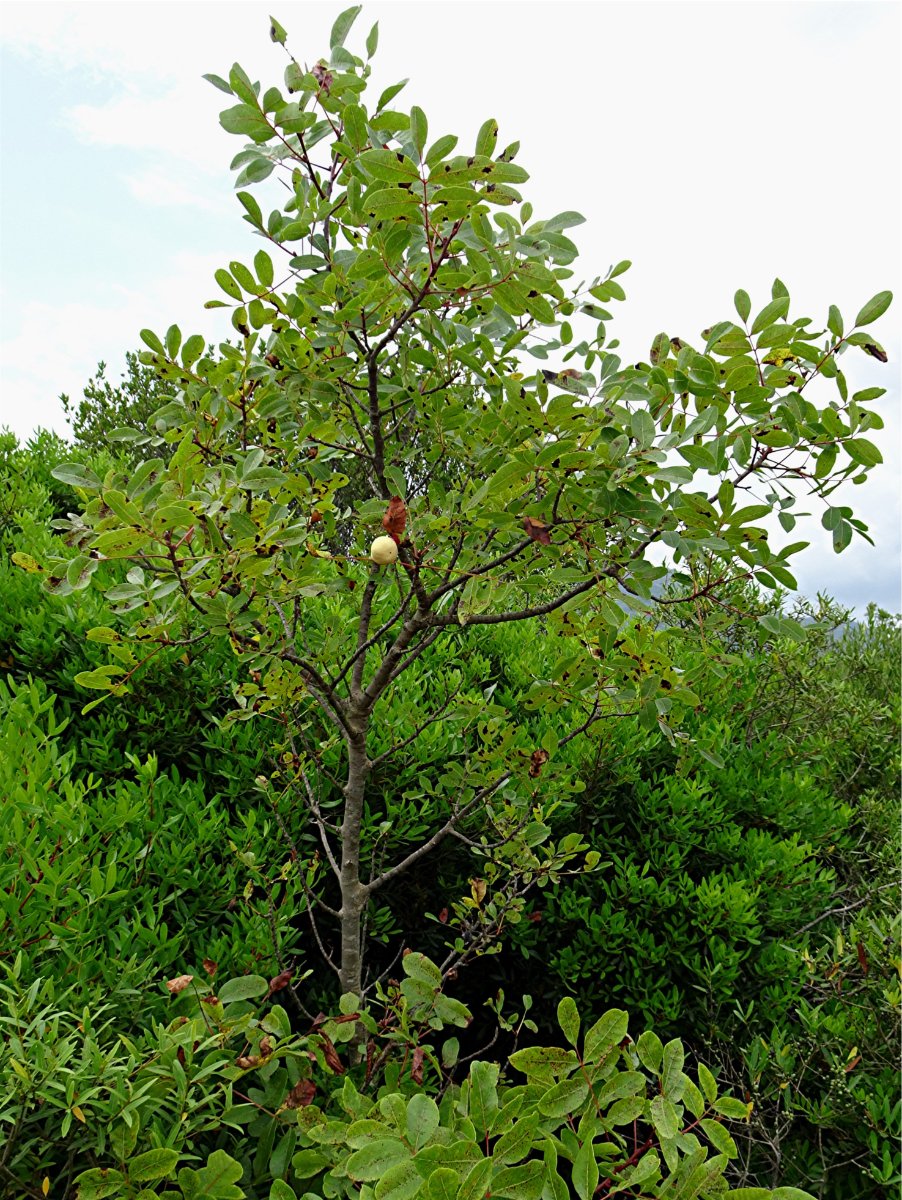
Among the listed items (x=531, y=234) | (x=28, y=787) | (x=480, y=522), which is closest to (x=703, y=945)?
(x=480, y=522)

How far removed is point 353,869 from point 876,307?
2.03 m

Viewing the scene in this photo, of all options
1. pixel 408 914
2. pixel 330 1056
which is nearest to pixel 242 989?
pixel 330 1056

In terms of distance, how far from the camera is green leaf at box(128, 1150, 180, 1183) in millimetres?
1524

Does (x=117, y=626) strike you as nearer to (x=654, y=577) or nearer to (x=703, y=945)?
(x=654, y=577)

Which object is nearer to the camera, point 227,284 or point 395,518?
point 395,518

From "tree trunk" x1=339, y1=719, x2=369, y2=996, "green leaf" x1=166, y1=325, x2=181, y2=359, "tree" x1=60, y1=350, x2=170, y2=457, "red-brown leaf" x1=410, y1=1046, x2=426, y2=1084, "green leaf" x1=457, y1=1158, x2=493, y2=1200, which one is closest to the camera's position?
"green leaf" x1=457, y1=1158, x2=493, y2=1200

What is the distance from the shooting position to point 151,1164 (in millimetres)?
1538

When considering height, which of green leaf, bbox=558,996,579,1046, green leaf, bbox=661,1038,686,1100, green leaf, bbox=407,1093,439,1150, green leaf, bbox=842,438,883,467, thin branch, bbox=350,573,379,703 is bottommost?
green leaf, bbox=407,1093,439,1150

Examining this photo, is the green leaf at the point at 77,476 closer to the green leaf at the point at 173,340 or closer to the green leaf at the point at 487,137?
the green leaf at the point at 173,340

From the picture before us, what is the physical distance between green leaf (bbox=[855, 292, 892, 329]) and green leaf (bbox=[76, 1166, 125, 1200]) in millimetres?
2327

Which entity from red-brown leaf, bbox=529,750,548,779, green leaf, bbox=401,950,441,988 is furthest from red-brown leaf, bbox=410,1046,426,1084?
red-brown leaf, bbox=529,750,548,779

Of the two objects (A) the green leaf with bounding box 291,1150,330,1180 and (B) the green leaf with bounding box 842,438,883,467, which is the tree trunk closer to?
(A) the green leaf with bounding box 291,1150,330,1180

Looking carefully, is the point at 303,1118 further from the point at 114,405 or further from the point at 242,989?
the point at 114,405

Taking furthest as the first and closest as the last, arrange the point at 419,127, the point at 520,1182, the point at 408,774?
1. the point at 408,774
2. the point at 419,127
3. the point at 520,1182
